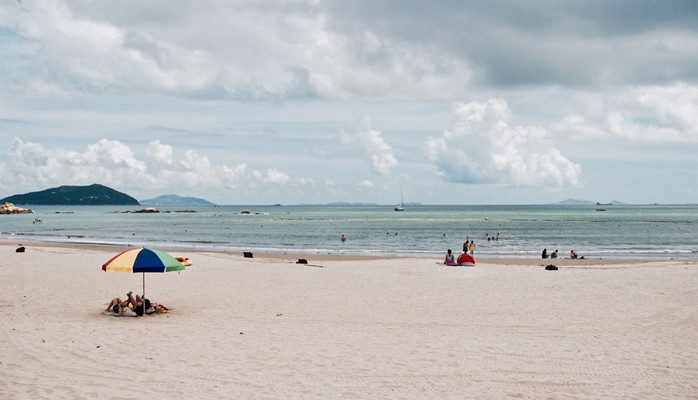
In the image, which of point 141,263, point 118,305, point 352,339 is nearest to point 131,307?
point 118,305

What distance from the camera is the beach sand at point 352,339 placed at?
9.06 m

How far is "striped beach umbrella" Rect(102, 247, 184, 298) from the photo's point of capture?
14139 millimetres

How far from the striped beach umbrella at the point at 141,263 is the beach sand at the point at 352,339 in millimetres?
1586

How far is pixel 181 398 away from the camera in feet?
27.3

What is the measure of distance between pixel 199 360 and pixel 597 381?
8.17 metres

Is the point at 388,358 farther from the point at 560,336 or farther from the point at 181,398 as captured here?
the point at 560,336

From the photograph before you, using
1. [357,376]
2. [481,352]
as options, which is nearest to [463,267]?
[481,352]

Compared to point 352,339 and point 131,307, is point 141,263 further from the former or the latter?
point 352,339

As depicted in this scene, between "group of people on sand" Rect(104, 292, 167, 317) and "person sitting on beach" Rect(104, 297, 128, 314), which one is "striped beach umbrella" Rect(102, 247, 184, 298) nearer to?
"group of people on sand" Rect(104, 292, 167, 317)

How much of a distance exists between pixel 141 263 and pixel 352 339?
6662 mm

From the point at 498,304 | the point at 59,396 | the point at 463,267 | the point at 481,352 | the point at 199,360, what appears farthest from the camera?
→ the point at 463,267

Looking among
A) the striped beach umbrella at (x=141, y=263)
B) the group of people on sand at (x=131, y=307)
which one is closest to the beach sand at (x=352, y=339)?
the group of people on sand at (x=131, y=307)

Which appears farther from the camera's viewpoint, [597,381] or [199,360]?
[199,360]

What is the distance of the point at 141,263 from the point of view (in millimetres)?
14328
